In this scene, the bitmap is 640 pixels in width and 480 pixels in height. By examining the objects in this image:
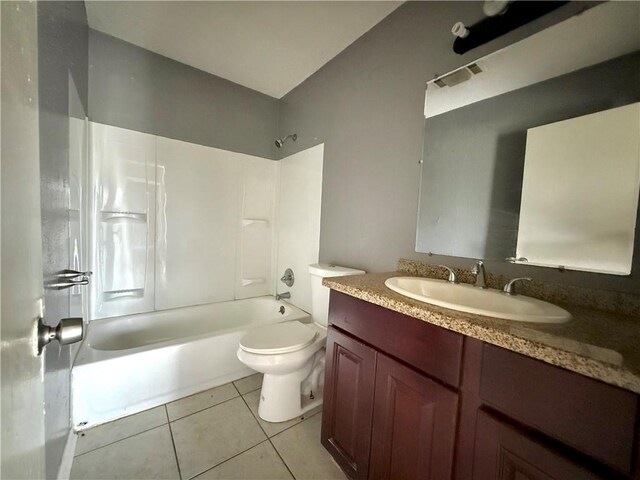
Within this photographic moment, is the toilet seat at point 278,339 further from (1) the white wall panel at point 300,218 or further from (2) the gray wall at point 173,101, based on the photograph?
(2) the gray wall at point 173,101

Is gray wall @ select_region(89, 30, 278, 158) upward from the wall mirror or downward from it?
upward

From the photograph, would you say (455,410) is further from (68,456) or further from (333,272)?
(68,456)

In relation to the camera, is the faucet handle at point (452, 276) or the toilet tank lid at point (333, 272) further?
the toilet tank lid at point (333, 272)

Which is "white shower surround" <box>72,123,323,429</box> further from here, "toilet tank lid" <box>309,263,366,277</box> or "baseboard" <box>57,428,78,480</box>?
"toilet tank lid" <box>309,263,366,277</box>

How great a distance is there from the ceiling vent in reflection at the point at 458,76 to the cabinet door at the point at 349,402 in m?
1.30

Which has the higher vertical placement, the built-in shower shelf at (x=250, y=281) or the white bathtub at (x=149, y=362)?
the built-in shower shelf at (x=250, y=281)

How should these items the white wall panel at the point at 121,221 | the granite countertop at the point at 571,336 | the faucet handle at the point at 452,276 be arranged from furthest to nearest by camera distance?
the white wall panel at the point at 121,221
the faucet handle at the point at 452,276
the granite countertop at the point at 571,336

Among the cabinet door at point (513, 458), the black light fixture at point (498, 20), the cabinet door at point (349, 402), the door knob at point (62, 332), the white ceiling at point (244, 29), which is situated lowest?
the cabinet door at point (349, 402)

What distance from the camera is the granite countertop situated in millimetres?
442

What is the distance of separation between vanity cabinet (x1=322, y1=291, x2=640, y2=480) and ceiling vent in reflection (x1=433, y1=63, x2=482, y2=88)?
115cm

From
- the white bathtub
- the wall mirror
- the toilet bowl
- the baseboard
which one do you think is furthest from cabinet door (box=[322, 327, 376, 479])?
the baseboard

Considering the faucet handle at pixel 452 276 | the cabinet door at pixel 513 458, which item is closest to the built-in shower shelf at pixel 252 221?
the faucet handle at pixel 452 276

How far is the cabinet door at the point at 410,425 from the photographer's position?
682 mm

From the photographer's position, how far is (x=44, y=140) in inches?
30.3
